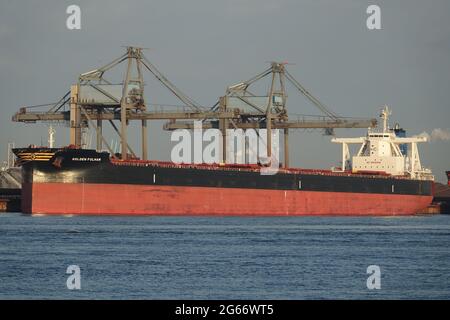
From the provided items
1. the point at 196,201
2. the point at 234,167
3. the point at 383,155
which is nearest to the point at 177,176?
the point at 196,201

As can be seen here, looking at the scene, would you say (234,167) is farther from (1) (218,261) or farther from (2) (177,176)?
(1) (218,261)

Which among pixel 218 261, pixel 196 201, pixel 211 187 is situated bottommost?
pixel 218 261

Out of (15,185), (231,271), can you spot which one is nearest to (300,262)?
(231,271)

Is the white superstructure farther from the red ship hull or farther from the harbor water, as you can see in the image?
the harbor water

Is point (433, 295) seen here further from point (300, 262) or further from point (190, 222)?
point (190, 222)

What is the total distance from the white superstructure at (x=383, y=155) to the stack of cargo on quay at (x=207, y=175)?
0.26ft

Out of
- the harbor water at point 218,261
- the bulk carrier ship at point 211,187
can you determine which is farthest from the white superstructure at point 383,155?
the harbor water at point 218,261

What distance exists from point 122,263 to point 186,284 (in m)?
5.79

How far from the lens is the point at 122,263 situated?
36.1 metres

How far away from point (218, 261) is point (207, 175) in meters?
33.9

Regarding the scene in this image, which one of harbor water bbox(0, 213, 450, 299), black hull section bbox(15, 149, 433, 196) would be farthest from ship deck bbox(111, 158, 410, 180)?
harbor water bbox(0, 213, 450, 299)

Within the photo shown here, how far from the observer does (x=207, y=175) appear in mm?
70812

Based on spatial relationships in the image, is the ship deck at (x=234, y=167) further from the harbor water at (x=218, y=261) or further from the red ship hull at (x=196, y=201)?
the harbor water at (x=218, y=261)

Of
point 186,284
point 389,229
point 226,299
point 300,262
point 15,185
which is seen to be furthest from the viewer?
point 15,185
